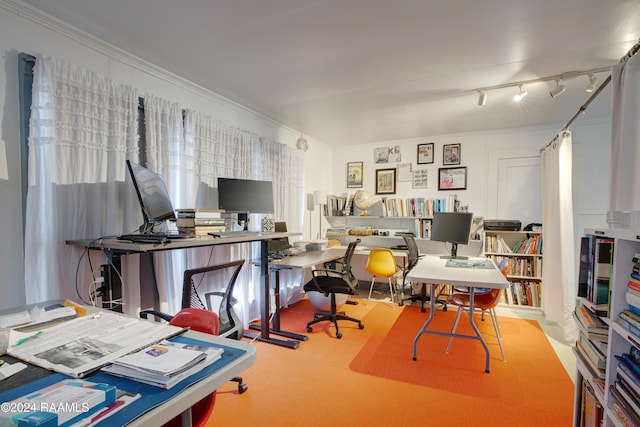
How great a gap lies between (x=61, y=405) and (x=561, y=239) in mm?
3843

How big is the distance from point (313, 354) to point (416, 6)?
2710 mm

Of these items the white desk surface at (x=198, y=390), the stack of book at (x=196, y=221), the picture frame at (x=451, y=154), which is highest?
the picture frame at (x=451, y=154)

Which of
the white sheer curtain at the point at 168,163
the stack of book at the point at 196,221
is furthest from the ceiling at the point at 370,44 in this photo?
the stack of book at the point at 196,221

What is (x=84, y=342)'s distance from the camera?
3.39ft

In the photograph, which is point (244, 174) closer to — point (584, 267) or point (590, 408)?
point (584, 267)

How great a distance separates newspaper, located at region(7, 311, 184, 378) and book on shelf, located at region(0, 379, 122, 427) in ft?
0.40

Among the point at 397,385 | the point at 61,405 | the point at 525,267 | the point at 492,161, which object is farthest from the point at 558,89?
the point at 61,405

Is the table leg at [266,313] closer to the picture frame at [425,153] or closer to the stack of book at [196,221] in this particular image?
the stack of book at [196,221]

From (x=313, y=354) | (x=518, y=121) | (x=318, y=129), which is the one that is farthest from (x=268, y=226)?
(x=518, y=121)

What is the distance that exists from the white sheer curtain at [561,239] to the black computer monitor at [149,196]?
361 cm

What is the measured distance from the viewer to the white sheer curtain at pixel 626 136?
5.08ft

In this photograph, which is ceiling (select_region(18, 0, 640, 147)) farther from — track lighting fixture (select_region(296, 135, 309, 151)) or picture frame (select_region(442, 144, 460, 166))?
picture frame (select_region(442, 144, 460, 166))

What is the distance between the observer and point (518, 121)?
3.98m

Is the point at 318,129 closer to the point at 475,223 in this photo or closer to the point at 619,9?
the point at 475,223
